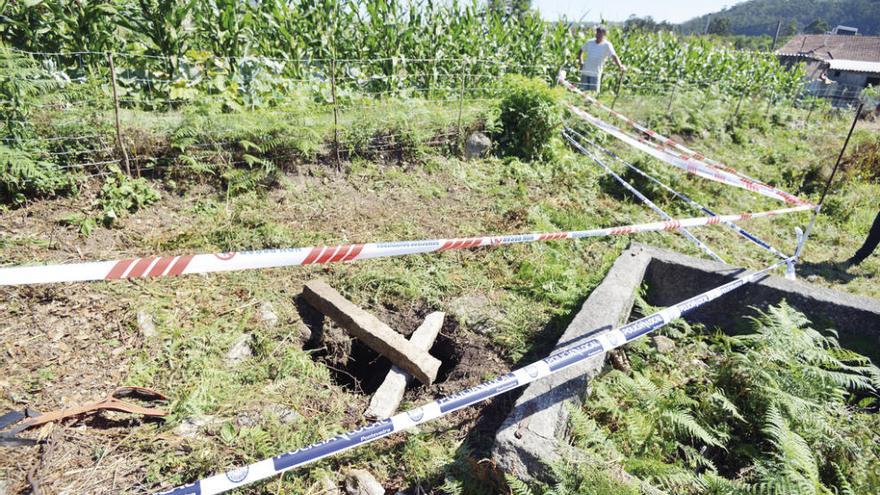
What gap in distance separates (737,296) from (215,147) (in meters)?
5.80

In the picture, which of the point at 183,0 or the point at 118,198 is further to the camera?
the point at 183,0

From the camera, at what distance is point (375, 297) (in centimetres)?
414

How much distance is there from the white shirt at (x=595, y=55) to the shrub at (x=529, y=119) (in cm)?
389

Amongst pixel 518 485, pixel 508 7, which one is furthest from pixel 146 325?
pixel 508 7

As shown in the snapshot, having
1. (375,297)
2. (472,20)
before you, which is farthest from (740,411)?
(472,20)

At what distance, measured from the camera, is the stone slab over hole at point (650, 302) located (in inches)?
93.9

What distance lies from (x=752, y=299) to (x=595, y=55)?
29.0 feet

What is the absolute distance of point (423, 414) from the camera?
2.50m

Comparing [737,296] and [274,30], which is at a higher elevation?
[274,30]

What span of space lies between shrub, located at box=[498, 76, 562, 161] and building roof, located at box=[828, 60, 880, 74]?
197 feet

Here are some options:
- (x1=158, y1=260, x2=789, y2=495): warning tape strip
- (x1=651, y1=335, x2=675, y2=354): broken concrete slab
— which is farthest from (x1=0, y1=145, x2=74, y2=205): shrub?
(x1=651, y1=335, x2=675, y2=354): broken concrete slab

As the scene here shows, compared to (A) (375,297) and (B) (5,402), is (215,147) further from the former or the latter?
(B) (5,402)

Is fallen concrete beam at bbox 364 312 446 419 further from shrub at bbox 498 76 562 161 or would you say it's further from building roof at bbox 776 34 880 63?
building roof at bbox 776 34 880 63

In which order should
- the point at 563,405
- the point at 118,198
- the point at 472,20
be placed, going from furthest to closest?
the point at 472,20, the point at 118,198, the point at 563,405
